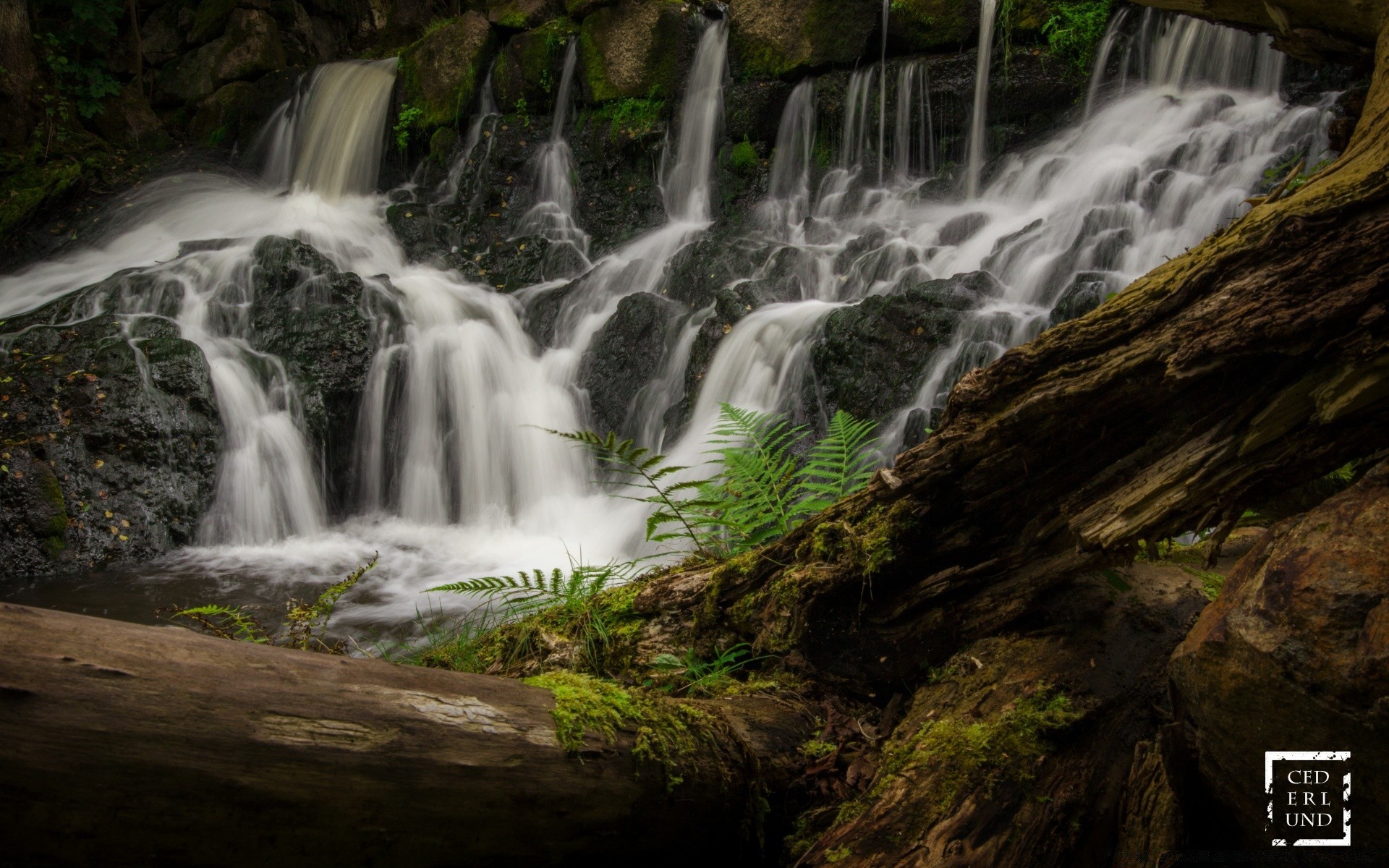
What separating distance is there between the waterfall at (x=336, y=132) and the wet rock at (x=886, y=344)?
9.34 meters

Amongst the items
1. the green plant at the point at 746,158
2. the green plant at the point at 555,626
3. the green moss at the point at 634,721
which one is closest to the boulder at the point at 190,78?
the green plant at the point at 746,158

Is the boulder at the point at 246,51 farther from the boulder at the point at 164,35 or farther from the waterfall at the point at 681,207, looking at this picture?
the waterfall at the point at 681,207

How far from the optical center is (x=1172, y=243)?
7.73 meters

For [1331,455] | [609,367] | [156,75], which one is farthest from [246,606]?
[156,75]

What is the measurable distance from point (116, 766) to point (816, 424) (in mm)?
6199

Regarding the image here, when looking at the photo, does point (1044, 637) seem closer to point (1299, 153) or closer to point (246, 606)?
point (246, 606)

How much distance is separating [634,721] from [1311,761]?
1489 mm

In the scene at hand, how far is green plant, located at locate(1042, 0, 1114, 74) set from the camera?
10188mm

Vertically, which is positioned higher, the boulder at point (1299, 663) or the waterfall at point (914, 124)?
the waterfall at point (914, 124)

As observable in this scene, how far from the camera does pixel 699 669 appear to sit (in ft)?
9.43

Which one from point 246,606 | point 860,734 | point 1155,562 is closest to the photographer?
point 860,734

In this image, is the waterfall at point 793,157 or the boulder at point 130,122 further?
the boulder at point 130,122

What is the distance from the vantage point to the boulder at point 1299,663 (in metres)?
1.75

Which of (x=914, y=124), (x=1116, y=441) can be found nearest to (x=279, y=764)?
(x=1116, y=441)
